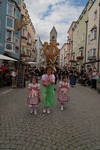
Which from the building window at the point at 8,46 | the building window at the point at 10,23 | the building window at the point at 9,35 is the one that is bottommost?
the building window at the point at 8,46

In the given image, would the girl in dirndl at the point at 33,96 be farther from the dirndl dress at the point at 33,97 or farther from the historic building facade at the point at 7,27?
the historic building facade at the point at 7,27

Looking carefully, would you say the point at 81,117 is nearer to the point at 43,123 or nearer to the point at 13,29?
the point at 43,123

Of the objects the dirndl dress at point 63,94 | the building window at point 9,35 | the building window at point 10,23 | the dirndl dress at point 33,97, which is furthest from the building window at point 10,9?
the dirndl dress at point 33,97

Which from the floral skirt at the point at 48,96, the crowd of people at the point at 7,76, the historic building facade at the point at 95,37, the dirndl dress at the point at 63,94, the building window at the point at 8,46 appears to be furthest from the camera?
the historic building facade at the point at 95,37

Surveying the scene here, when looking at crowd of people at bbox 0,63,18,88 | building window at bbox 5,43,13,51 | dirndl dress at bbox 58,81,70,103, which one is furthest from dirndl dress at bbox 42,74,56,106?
building window at bbox 5,43,13,51

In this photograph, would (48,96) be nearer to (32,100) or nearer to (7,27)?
(32,100)

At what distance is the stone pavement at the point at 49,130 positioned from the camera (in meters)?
4.62

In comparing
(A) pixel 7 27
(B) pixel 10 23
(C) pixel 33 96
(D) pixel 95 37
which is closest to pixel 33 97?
(C) pixel 33 96

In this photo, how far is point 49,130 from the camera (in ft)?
18.4

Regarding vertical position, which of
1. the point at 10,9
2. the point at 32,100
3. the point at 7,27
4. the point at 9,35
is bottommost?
Result: the point at 32,100

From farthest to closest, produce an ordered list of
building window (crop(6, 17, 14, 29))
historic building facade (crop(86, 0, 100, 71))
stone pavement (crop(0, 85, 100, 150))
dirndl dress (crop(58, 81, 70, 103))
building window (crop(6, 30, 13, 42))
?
historic building facade (crop(86, 0, 100, 71)) → building window (crop(6, 30, 13, 42)) → building window (crop(6, 17, 14, 29)) → dirndl dress (crop(58, 81, 70, 103)) → stone pavement (crop(0, 85, 100, 150))

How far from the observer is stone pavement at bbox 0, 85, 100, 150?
4625 millimetres

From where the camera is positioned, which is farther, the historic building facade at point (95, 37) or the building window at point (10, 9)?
the historic building facade at point (95, 37)

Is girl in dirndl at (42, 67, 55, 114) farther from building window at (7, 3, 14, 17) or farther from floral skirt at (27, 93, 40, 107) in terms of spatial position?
building window at (7, 3, 14, 17)
